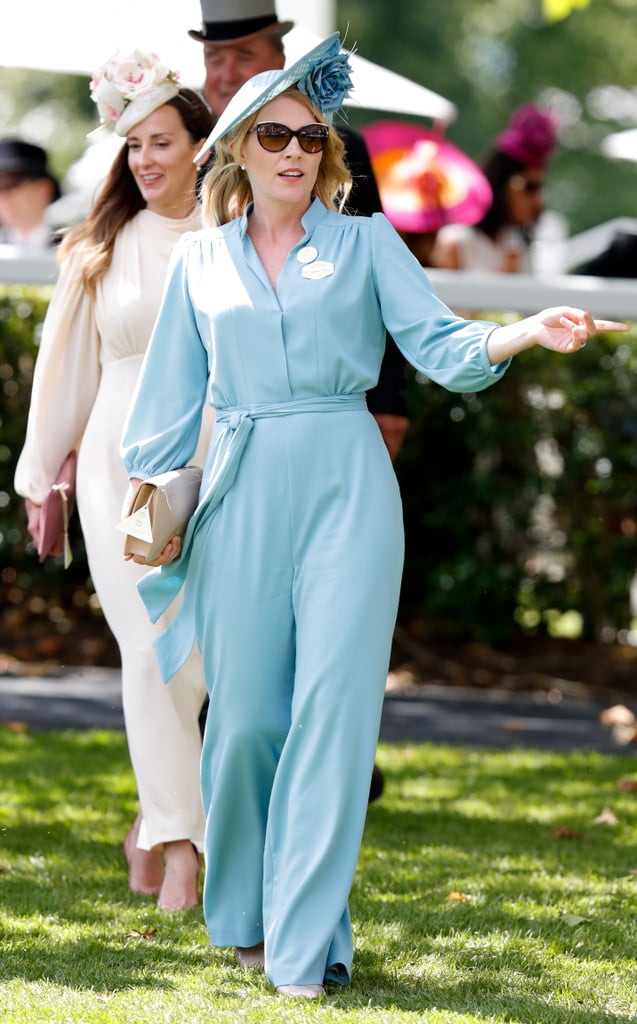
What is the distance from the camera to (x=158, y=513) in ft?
13.8

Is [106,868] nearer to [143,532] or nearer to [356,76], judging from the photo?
[143,532]

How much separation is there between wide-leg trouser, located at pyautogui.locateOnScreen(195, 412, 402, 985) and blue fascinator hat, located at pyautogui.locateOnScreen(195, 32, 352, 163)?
0.76m

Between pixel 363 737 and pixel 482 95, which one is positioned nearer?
pixel 363 737

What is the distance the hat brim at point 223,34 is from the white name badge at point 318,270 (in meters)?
1.99

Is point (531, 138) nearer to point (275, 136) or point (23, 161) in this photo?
point (23, 161)

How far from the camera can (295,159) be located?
13.8ft

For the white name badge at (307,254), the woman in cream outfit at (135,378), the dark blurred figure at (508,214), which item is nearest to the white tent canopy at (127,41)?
the woman in cream outfit at (135,378)

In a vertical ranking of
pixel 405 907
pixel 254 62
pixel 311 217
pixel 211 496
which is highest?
pixel 254 62

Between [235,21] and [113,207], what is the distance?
100cm

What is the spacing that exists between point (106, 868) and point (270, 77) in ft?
8.67

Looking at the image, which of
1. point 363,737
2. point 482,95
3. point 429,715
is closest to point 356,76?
point 429,715

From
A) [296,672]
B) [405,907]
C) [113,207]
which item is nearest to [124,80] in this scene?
[113,207]

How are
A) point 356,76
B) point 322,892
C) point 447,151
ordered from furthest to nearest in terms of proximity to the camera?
1. point 447,151
2. point 356,76
3. point 322,892

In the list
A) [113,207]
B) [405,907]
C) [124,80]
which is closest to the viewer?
[405,907]
